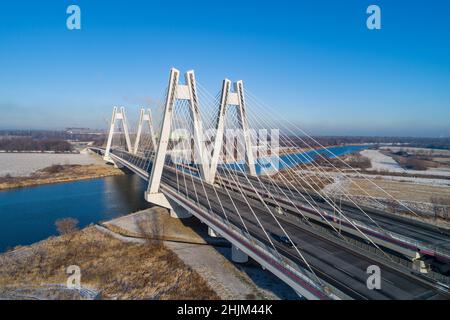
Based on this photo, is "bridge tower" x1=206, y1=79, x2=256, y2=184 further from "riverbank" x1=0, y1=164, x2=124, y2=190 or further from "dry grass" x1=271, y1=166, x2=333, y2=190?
"riverbank" x1=0, y1=164, x2=124, y2=190

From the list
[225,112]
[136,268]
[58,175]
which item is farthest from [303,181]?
[58,175]

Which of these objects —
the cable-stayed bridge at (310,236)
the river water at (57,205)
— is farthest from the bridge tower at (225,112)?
the river water at (57,205)

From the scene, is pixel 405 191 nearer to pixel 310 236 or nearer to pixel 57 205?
A: pixel 310 236

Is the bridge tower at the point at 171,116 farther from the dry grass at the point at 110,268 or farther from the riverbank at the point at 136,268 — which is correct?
the dry grass at the point at 110,268

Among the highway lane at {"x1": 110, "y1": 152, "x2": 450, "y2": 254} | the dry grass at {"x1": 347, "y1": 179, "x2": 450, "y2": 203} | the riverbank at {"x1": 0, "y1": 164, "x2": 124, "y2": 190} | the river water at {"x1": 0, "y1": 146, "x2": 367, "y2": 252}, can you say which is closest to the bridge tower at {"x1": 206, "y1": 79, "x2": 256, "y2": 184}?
the river water at {"x1": 0, "y1": 146, "x2": 367, "y2": 252}

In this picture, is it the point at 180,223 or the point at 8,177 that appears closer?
the point at 180,223
